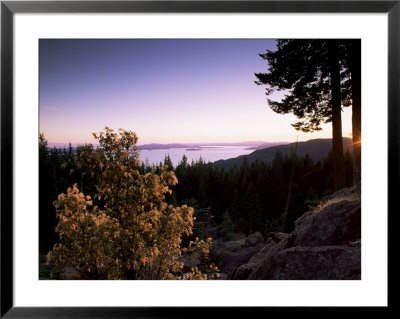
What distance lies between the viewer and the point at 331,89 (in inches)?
223

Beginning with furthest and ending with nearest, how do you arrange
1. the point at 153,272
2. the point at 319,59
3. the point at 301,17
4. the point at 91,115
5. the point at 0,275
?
the point at 319,59 → the point at 91,115 → the point at 153,272 → the point at 301,17 → the point at 0,275

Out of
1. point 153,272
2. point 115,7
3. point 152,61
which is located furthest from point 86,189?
point 115,7

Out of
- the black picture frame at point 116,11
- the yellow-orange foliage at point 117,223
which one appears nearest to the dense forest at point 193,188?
the yellow-orange foliage at point 117,223

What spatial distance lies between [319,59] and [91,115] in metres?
4.35

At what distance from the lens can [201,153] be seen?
5402 mm

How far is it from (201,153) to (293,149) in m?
2.24

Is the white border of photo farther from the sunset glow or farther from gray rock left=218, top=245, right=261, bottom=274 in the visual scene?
gray rock left=218, top=245, right=261, bottom=274

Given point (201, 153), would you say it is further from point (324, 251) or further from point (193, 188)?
point (324, 251)

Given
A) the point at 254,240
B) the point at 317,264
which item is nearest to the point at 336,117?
the point at 317,264

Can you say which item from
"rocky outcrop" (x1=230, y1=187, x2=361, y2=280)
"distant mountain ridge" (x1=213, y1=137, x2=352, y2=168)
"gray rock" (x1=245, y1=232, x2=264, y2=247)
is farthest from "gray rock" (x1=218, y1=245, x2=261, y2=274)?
"rocky outcrop" (x1=230, y1=187, x2=361, y2=280)

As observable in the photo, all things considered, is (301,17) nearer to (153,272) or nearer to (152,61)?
(152,61)

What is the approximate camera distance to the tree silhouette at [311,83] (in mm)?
5320

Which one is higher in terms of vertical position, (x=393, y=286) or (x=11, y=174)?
(x=11, y=174)

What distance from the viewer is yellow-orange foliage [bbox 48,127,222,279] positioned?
3143 millimetres
